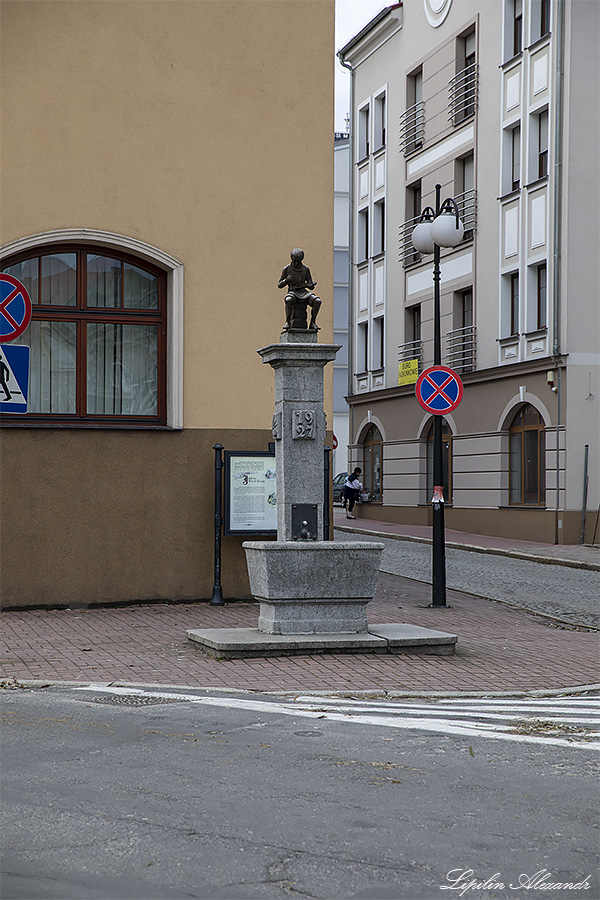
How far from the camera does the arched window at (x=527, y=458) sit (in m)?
28.2

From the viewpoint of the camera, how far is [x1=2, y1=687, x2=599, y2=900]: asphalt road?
161 inches

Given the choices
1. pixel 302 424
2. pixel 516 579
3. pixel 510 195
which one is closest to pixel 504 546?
pixel 516 579

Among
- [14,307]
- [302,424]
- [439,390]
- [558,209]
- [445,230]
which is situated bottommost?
[302,424]

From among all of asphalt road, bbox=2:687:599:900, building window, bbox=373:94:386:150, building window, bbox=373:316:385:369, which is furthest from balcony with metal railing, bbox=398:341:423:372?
asphalt road, bbox=2:687:599:900

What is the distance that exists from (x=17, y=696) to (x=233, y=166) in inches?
343

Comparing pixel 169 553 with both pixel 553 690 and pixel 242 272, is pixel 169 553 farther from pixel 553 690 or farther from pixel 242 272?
pixel 553 690

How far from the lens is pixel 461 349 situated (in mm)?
32125

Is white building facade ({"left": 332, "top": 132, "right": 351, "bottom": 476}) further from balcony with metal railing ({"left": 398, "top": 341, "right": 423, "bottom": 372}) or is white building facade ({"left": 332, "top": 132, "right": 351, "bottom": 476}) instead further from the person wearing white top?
balcony with metal railing ({"left": 398, "top": 341, "right": 423, "bottom": 372})

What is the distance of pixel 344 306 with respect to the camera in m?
62.5

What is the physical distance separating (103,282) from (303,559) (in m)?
5.68

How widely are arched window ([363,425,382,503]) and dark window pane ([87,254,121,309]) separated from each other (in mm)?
23198

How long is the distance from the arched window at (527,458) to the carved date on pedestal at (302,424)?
17613mm

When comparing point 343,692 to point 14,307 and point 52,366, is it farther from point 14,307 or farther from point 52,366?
point 52,366

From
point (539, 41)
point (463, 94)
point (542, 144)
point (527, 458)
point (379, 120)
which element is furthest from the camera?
point (379, 120)
